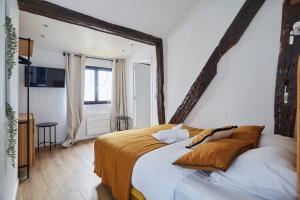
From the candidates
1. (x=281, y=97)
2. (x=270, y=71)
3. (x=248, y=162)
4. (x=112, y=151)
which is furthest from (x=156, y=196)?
(x=270, y=71)

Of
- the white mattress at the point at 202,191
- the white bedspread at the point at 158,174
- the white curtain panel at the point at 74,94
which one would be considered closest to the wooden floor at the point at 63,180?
the white curtain panel at the point at 74,94

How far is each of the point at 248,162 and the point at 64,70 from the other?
13.4 feet

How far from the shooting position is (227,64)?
2.67 meters

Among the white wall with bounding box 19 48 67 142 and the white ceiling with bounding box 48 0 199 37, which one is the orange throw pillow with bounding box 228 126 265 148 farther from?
the white wall with bounding box 19 48 67 142

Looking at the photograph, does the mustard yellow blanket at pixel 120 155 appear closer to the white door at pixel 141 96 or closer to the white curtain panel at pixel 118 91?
the white door at pixel 141 96

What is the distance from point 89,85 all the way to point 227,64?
3.46 m

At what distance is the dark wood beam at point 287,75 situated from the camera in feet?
6.75

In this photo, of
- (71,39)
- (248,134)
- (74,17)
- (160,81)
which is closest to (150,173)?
(248,134)

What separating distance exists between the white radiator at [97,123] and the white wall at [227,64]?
2.10 m

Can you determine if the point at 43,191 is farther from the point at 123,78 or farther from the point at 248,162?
the point at 123,78

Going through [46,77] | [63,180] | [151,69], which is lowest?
[63,180]

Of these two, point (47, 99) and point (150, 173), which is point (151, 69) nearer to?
point (47, 99)

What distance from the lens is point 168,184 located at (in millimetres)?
1217

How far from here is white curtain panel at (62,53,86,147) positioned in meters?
4.05
